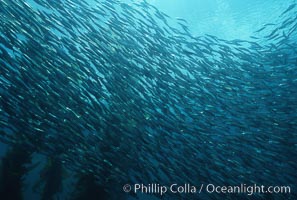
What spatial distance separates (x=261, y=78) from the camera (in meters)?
8.66

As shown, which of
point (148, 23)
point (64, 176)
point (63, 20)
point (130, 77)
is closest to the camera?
point (63, 20)

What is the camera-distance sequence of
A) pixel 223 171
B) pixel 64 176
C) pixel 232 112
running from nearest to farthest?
pixel 232 112 < pixel 223 171 < pixel 64 176

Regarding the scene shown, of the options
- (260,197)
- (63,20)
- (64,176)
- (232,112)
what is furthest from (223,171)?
(63,20)

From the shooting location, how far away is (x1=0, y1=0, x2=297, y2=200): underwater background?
771 cm

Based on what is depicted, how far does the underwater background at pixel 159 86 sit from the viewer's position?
25.3 ft

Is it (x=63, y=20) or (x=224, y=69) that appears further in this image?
(x=224, y=69)

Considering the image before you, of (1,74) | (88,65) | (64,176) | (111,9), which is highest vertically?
(111,9)

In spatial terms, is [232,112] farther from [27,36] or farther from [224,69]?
[27,36]

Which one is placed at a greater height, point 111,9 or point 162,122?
point 111,9

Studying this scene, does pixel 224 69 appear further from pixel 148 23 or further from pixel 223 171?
pixel 223 171

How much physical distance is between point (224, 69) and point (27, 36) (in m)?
6.32

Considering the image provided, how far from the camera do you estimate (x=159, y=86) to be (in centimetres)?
884

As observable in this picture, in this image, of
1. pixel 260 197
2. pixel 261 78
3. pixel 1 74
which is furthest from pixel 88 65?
pixel 260 197

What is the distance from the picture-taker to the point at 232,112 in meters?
9.16
